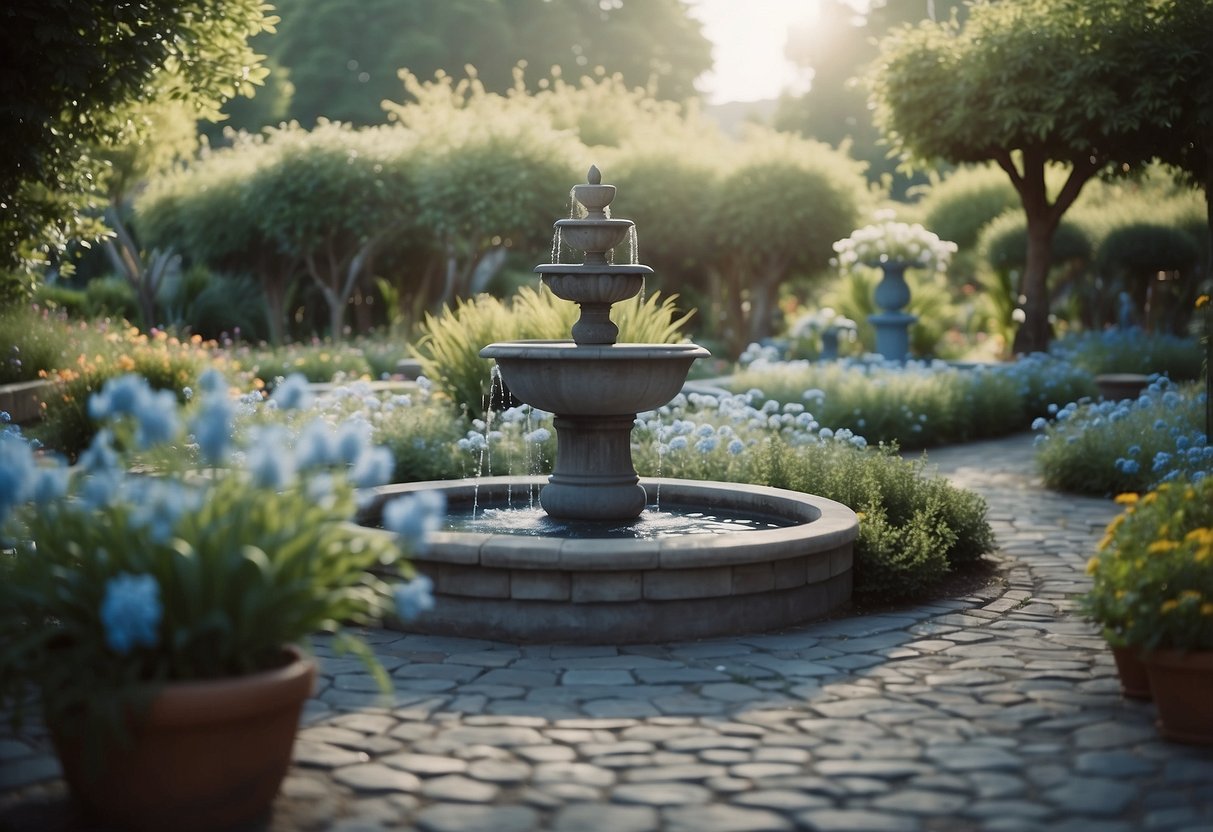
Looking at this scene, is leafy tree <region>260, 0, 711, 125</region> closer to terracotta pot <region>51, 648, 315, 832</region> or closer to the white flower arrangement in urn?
the white flower arrangement in urn

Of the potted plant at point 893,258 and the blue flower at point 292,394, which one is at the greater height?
the potted plant at point 893,258

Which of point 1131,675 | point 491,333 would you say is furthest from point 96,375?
point 1131,675

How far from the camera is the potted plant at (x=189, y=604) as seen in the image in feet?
11.7

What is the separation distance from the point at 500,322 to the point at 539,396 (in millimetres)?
4205

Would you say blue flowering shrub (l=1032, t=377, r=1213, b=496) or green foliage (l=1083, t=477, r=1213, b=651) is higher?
blue flowering shrub (l=1032, t=377, r=1213, b=496)

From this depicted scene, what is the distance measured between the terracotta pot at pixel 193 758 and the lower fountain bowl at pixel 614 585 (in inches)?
89.3

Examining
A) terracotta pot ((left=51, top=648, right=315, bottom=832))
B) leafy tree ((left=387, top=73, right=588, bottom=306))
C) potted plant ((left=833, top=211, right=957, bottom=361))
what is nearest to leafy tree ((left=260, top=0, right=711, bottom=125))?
leafy tree ((left=387, top=73, right=588, bottom=306))

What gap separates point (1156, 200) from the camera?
87.9ft

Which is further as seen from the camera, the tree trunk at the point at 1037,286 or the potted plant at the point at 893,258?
the tree trunk at the point at 1037,286

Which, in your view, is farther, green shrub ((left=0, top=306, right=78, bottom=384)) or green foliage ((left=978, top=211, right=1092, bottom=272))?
green foliage ((left=978, top=211, right=1092, bottom=272))

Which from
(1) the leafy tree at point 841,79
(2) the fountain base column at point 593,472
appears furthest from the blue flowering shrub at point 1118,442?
(1) the leafy tree at point 841,79

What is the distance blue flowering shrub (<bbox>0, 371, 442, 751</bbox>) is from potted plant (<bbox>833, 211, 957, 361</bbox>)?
14.7 metres

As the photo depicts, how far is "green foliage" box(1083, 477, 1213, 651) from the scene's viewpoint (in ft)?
14.7

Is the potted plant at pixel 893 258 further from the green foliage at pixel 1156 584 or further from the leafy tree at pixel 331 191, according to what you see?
the green foliage at pixel 1156 584
